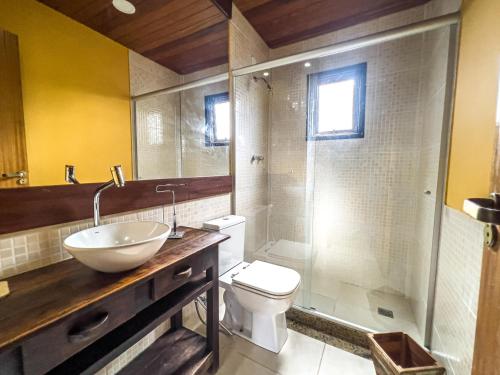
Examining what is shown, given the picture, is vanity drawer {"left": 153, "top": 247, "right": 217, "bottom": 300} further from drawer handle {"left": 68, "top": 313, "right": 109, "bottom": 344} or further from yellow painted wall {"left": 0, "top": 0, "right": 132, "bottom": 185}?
yellow painted wall {"left": 0, "top": 0, "right": 132, "bottom": 185}

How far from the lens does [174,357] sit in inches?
45.1

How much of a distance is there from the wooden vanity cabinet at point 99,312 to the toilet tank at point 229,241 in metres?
0.36

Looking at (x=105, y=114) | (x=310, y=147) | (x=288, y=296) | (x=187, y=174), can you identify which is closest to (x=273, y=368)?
(x=288, y=296)

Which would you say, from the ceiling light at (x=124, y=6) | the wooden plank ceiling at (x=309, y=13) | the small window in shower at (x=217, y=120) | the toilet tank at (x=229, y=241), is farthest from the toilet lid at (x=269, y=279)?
the wooden plank ceiling at (x=309, y=13)

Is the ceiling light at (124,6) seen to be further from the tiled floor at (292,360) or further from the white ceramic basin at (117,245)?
the tiled floor at (292,360)

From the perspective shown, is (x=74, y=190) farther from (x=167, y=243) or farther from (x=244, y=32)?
(x=244, y=32)

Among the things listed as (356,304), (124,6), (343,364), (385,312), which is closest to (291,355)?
(343,364)

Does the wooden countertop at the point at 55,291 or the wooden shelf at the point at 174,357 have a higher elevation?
the wooden countertop at the point at 55,291

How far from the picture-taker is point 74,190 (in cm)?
88

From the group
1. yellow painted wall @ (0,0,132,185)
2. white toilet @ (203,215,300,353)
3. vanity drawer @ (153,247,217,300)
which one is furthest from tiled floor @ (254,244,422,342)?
yellow painted wall @ (0,0,132,185)

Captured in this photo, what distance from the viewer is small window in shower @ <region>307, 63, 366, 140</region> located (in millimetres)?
2016

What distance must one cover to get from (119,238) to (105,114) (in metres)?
0.63

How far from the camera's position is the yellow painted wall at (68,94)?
2.64 feet

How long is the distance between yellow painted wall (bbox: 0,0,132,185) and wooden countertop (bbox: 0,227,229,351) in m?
0.35
